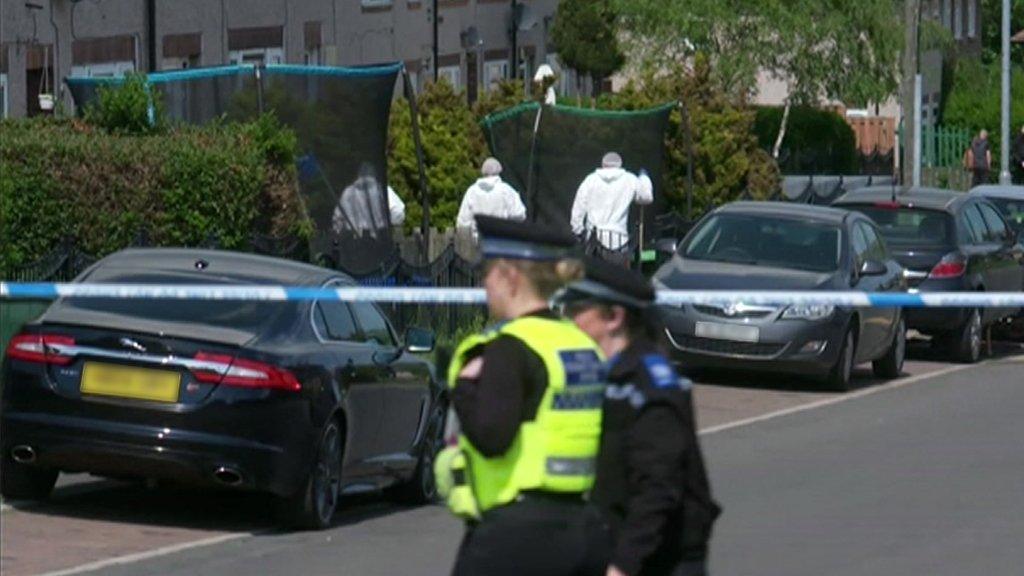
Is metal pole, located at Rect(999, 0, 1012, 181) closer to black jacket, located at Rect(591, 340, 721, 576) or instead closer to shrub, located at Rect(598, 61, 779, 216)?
shrub, located at Rect(598, 61, 779, 216)

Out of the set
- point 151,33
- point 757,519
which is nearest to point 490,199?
point 151,33

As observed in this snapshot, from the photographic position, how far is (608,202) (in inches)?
975

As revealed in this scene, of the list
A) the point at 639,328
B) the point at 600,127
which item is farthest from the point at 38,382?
the point at 600,127

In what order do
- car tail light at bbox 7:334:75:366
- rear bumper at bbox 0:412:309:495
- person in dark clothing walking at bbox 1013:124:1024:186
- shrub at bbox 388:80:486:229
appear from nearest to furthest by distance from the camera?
rear bumper at bbox 0:412:309:495, car tail light at bbox 7:334:75:366, shrub at bbox 388:80:486:229, person in dark clothing walking at bbox 1013:124:1024:186

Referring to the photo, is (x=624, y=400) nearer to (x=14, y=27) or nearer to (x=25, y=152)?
(x=25, y=152)

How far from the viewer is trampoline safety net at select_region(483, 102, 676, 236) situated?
26.1 m

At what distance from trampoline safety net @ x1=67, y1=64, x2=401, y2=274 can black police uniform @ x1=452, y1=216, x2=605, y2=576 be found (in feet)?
47.1

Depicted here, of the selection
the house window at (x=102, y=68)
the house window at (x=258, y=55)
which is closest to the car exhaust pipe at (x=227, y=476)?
the house window at (x=102, y=68)

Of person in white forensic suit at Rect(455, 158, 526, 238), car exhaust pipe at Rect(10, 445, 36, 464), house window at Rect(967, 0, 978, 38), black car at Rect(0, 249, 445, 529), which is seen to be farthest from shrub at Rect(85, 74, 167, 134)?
house window at Rect(967, 0, 978, 38)

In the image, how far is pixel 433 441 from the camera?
560 inches

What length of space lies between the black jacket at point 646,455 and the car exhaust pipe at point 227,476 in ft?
18.6

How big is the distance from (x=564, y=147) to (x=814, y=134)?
85.9 feet

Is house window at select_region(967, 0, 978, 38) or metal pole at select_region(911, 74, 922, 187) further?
house window at select_region(967, 0, 978, 38)

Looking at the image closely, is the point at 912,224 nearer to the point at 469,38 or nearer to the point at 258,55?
the point at 258,55
